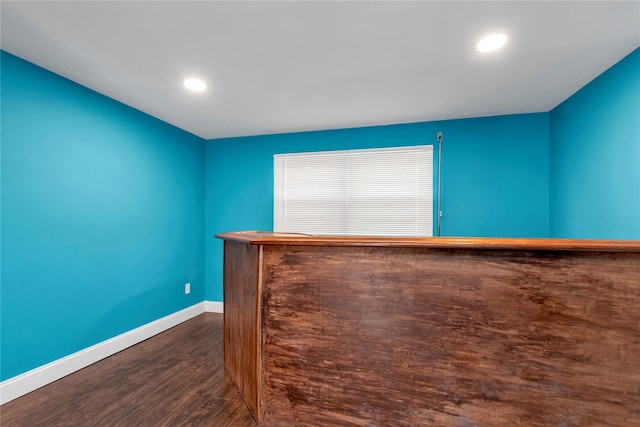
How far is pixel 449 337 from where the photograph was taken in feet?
4.06

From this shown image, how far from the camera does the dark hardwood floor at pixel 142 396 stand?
171cm

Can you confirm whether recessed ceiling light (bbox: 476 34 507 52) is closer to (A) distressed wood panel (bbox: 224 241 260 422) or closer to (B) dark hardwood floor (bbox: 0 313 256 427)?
(A) distressed wood panel (bbox: 224 241 260 422)

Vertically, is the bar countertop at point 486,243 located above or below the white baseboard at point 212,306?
above

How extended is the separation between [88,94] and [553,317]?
351 centimetres

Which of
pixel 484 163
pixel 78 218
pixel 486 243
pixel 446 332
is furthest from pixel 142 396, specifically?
pixel 484 163

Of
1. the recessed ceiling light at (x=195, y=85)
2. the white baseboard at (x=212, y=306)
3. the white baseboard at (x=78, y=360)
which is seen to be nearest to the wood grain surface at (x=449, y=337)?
the recessed ceiling light at (x=195, y=85)

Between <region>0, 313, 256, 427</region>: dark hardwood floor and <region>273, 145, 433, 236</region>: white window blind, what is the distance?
5.84 ft

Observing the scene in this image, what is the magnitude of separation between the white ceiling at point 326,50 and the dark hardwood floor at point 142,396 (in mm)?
2346

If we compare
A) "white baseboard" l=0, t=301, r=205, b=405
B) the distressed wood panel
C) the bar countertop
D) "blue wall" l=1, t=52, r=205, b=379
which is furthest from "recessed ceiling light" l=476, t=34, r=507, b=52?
"white baseboard" l=0, t=301, r=205, b=405

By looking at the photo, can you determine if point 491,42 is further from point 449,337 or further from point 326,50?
point 449,337

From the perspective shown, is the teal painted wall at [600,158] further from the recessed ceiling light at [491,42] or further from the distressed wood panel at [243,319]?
the distressed wood panel at [243,319]

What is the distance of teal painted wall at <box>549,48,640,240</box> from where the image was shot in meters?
1.83

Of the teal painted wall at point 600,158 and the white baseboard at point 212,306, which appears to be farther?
the white baseboard at point 212,306

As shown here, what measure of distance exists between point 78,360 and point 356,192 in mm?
2998
